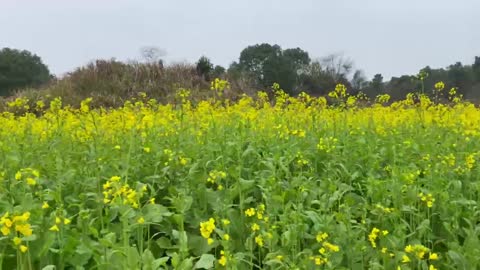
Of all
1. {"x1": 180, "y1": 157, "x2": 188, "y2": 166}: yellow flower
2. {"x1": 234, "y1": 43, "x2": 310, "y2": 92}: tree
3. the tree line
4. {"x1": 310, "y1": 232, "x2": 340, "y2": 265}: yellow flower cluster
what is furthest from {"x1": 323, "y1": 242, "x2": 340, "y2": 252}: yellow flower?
{"x1": 234, "y1": 43, "x2": 310, "y2": 92}: tree

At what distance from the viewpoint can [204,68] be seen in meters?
17.7

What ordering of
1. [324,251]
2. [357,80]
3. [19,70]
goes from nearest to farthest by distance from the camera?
[324,251]
[357,80]
[19,70]

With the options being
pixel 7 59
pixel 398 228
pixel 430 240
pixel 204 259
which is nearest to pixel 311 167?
pixel 430 240

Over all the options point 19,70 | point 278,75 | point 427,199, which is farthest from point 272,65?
point 427,199

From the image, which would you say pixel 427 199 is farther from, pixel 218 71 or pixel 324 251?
pixel 218 71

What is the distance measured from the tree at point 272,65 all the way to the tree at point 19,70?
9686 millimetres

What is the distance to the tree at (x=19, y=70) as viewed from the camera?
87.3ft

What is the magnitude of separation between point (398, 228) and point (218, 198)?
76cm

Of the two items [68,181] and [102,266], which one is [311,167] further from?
[102,266]

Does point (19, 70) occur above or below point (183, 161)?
above

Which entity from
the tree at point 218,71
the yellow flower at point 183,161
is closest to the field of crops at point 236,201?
the yellow flower at point 183,161

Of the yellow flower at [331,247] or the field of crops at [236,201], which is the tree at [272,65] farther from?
the yellow flower at [331,247]

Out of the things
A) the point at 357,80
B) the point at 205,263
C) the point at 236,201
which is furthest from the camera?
the point at 357,80

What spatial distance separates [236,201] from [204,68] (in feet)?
50.2
